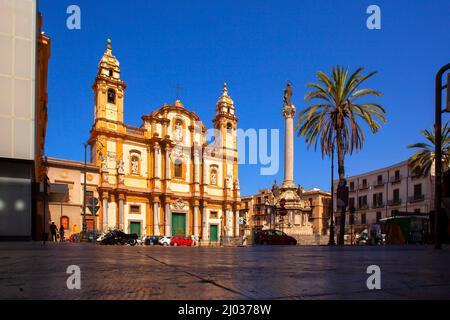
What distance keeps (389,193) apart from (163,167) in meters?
32.7

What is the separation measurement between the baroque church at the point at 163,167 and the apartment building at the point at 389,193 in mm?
17686

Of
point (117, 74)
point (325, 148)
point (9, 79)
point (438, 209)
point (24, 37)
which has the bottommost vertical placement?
point (438, 209)

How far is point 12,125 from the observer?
19734mm

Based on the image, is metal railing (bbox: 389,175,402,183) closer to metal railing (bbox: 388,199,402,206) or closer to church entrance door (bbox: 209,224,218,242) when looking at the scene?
metal railing (bbox: 388,199,402,206)

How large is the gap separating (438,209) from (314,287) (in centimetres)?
970

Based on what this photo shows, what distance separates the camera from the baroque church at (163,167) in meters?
49.2

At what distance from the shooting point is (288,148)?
39406 millimetres

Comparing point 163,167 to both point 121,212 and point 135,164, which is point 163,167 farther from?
point 121,212

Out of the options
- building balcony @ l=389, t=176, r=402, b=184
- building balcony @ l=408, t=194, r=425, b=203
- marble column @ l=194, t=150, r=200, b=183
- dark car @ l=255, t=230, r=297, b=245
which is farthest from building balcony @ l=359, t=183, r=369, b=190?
dark car @ l=255, t=230, r=297, b=245

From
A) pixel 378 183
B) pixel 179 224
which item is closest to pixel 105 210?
pixel 179 224
